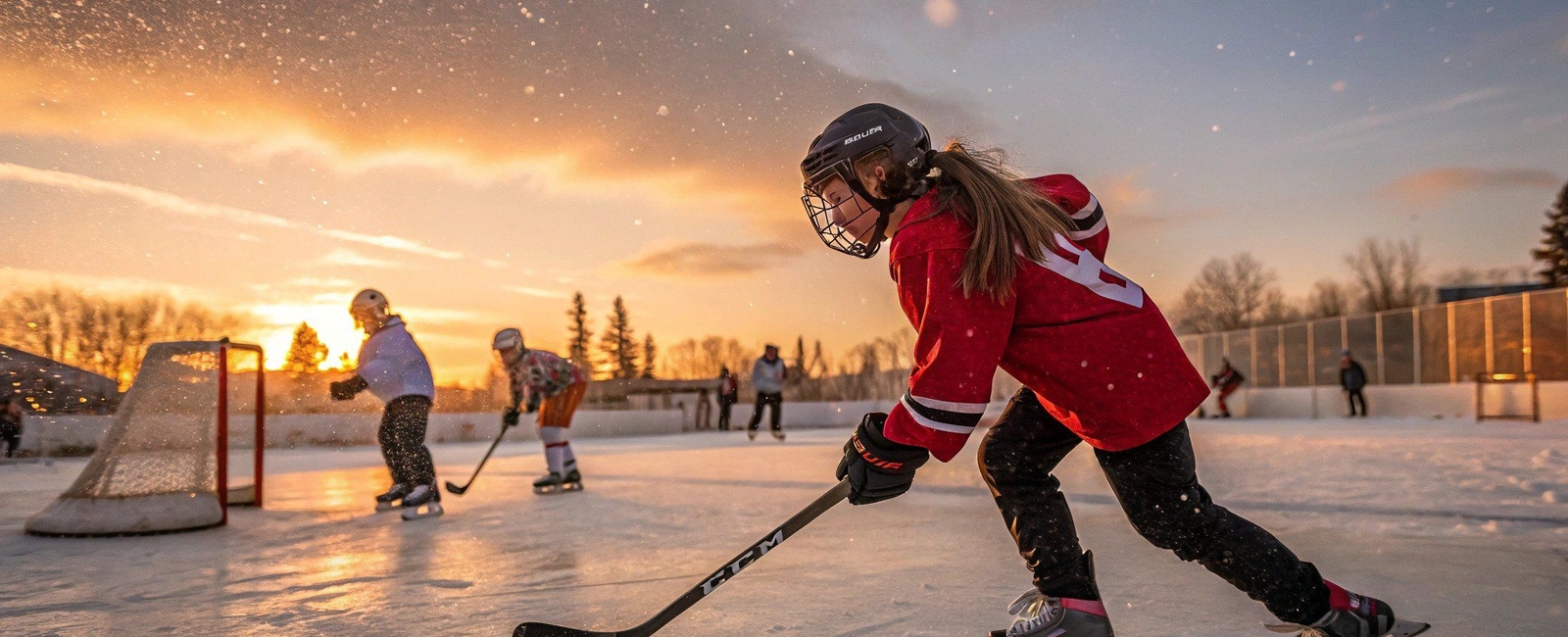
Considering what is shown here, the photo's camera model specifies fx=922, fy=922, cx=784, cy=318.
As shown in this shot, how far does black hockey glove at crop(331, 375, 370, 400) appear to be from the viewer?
5.42 metres

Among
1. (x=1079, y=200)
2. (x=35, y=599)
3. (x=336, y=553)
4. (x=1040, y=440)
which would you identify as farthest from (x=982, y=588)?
(x=35, y=599)

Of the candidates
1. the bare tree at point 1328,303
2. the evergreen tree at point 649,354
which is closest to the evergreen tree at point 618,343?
the evergreen tree at point 649,354

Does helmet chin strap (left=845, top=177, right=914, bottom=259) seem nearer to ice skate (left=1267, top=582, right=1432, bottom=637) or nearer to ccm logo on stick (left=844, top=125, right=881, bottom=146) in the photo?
ccm logo on stick (left=844, top=125, right=881, bottom=146)

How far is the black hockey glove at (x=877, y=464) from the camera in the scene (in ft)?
6.12

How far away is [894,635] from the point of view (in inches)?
88.6

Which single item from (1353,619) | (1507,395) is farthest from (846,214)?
(1507,395)

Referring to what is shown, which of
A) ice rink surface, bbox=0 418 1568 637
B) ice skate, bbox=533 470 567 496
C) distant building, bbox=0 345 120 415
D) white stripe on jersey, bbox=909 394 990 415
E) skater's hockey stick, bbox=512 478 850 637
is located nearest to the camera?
white stripe on jersey, bbox=909 394 990 415

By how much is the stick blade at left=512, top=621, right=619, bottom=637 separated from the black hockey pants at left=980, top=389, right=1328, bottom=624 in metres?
0.99

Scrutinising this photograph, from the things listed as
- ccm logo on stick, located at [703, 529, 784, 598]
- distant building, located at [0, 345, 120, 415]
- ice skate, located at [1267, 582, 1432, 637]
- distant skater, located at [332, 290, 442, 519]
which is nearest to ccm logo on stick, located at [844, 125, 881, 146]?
ccm logo on stick, located at [703, 529, 784, 598]

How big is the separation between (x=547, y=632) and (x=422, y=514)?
3437 mm

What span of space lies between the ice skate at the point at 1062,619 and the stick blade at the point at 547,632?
0.94 meters

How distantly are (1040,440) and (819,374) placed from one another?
1352 inches

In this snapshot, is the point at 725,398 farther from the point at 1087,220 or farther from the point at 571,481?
the point at 1087,220

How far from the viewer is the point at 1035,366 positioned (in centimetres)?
191
